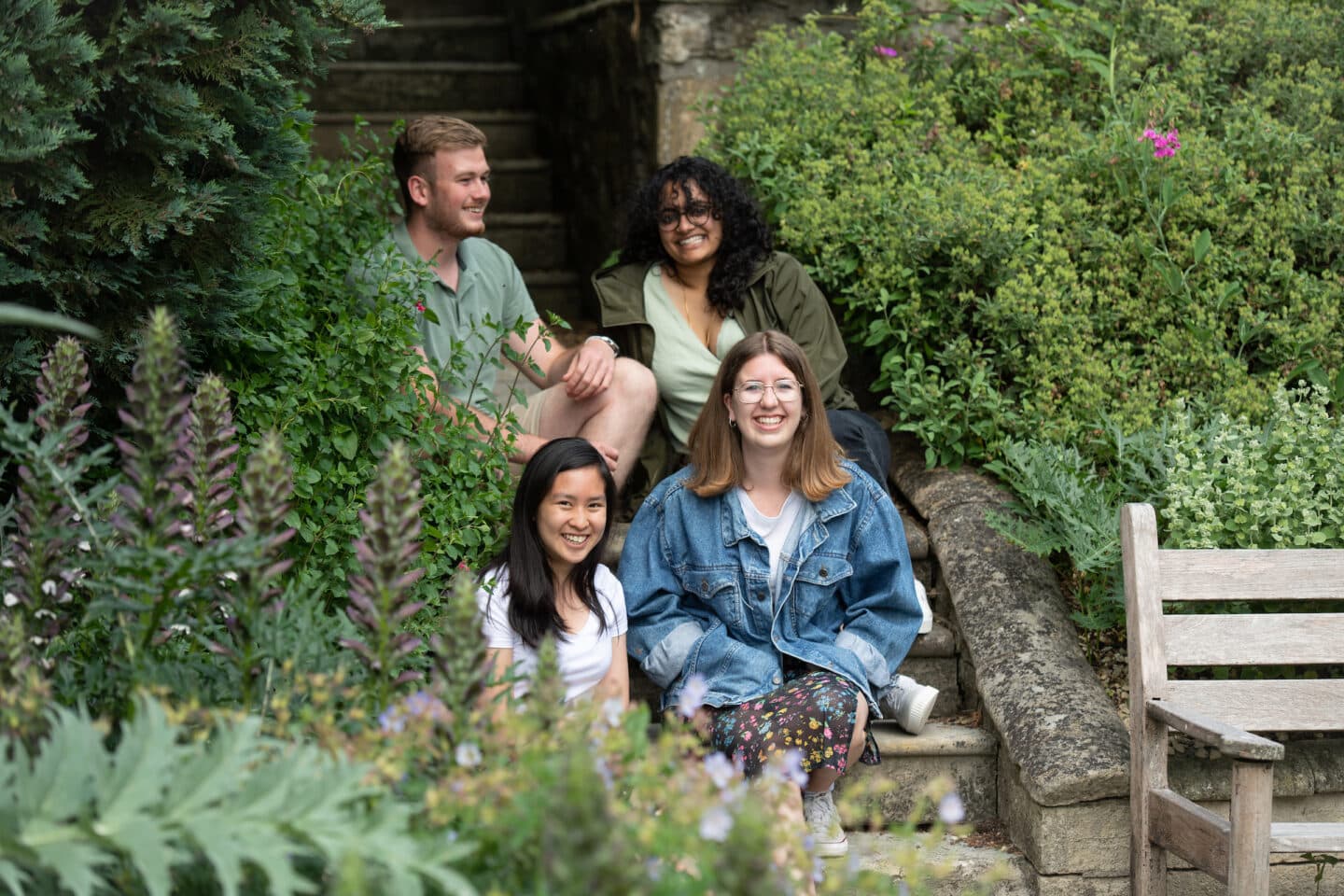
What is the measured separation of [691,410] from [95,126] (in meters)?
1.93

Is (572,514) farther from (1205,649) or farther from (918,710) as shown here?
(1205,649)

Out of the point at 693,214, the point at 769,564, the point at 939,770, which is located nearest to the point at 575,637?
the point at 769,564

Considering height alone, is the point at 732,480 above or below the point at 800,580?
above

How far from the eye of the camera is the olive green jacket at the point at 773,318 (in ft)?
13.1

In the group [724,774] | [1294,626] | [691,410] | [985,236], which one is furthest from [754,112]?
[724,774]

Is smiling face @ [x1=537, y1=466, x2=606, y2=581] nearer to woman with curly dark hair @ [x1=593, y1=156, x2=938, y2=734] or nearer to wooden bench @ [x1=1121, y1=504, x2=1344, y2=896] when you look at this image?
woman with curly dark hair @ [x1=593, y1=156, x2=938, y2=734]

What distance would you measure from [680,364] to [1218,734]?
1.91 metres

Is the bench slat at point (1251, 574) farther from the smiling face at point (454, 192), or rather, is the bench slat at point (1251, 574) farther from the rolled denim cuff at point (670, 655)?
the smiling face at point (454, 192)

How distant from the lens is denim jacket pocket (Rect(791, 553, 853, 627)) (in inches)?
124

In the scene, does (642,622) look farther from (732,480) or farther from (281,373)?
(281,373)

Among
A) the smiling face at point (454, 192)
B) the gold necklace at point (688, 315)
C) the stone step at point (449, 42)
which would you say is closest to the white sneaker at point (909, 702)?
the gold necklace at point (688, 315)

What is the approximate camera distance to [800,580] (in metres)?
3.14

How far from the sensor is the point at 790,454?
324cm

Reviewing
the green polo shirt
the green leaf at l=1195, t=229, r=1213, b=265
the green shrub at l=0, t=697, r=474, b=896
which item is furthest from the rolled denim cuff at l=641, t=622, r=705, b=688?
the green leaf at l=1195, t=229, r=1213, b=265
